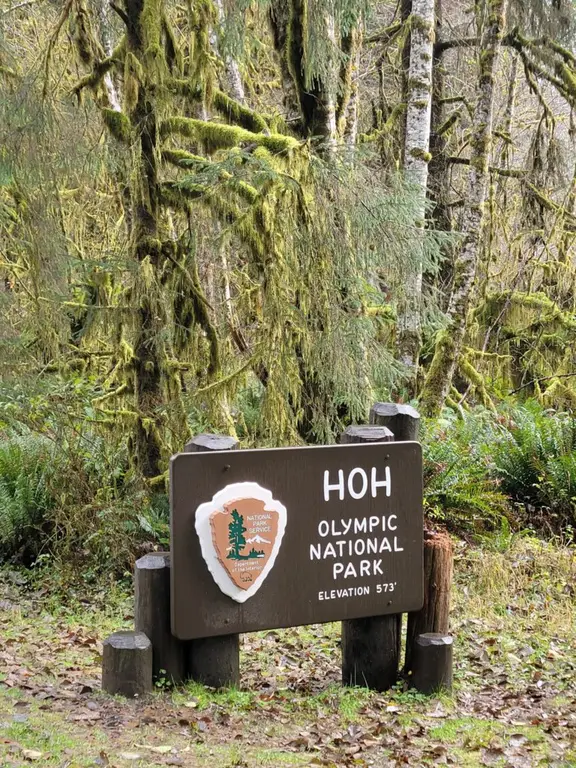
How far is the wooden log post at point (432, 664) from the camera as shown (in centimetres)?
493

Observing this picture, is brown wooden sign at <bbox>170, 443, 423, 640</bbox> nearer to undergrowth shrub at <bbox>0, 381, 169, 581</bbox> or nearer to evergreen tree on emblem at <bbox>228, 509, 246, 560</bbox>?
evergreen tree on emblem at <bbox>228, 509, 246, 560</bbox>

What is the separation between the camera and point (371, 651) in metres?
4.99

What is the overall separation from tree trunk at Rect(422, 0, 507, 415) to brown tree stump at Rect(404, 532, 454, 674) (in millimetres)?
5679

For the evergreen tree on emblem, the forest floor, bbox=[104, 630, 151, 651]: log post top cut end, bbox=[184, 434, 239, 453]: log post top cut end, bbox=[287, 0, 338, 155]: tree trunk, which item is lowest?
the forest floor

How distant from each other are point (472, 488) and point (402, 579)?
13.9ft

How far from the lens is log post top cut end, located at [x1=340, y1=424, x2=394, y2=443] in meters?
4.82

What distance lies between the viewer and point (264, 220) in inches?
242

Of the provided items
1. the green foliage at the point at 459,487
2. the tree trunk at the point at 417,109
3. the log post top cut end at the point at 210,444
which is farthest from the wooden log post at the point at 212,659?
the tree trunk at the point at 417,109

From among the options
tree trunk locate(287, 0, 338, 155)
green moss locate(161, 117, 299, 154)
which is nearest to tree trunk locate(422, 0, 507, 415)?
tree trunk locate(287, 0, 338, 155)

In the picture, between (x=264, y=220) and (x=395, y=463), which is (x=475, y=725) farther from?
(x=264, y=220)

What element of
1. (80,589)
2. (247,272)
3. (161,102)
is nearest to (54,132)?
(161,102)

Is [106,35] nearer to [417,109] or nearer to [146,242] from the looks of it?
[146,242]

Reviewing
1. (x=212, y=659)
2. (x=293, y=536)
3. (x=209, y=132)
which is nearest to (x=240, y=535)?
(x=293, y=536)

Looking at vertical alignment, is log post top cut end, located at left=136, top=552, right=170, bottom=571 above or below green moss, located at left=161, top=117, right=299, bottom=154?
below
